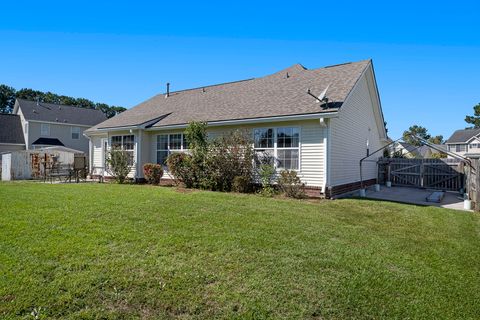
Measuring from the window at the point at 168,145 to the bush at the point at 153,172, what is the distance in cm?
56

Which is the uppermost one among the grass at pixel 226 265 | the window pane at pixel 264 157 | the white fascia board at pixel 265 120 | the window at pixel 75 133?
the window at pixel 75 133

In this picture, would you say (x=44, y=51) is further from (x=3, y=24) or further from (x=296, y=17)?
(x=296, y=17)

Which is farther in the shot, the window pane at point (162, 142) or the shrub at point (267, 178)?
the window pane at point (162, 142)

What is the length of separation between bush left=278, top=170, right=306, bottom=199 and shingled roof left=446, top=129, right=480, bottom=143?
173 feet

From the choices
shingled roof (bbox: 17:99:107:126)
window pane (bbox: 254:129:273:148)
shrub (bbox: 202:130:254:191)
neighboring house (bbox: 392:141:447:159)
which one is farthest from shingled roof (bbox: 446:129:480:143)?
shingled roof (bbox: 17:99:107:126)

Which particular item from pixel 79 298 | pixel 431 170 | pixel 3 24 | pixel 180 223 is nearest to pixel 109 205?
pixel 180 223

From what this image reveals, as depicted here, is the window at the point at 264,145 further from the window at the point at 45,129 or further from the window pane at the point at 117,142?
the window at the point at 45,129

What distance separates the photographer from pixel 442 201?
12.3 meters

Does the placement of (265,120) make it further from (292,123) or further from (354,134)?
(354,134)

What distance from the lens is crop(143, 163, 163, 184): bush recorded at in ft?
49.7

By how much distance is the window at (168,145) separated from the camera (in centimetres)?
1541

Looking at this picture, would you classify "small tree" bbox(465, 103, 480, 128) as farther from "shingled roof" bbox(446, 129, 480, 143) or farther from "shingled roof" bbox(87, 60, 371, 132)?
"shingled roof" bbox(87, 60, 371, 132)

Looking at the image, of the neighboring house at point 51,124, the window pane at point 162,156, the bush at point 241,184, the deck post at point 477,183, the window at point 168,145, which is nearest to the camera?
the deck post at point 477,183

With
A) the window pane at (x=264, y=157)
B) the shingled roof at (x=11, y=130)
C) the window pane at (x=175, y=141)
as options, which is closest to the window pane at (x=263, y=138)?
the window pane at (x=264, y=157)
